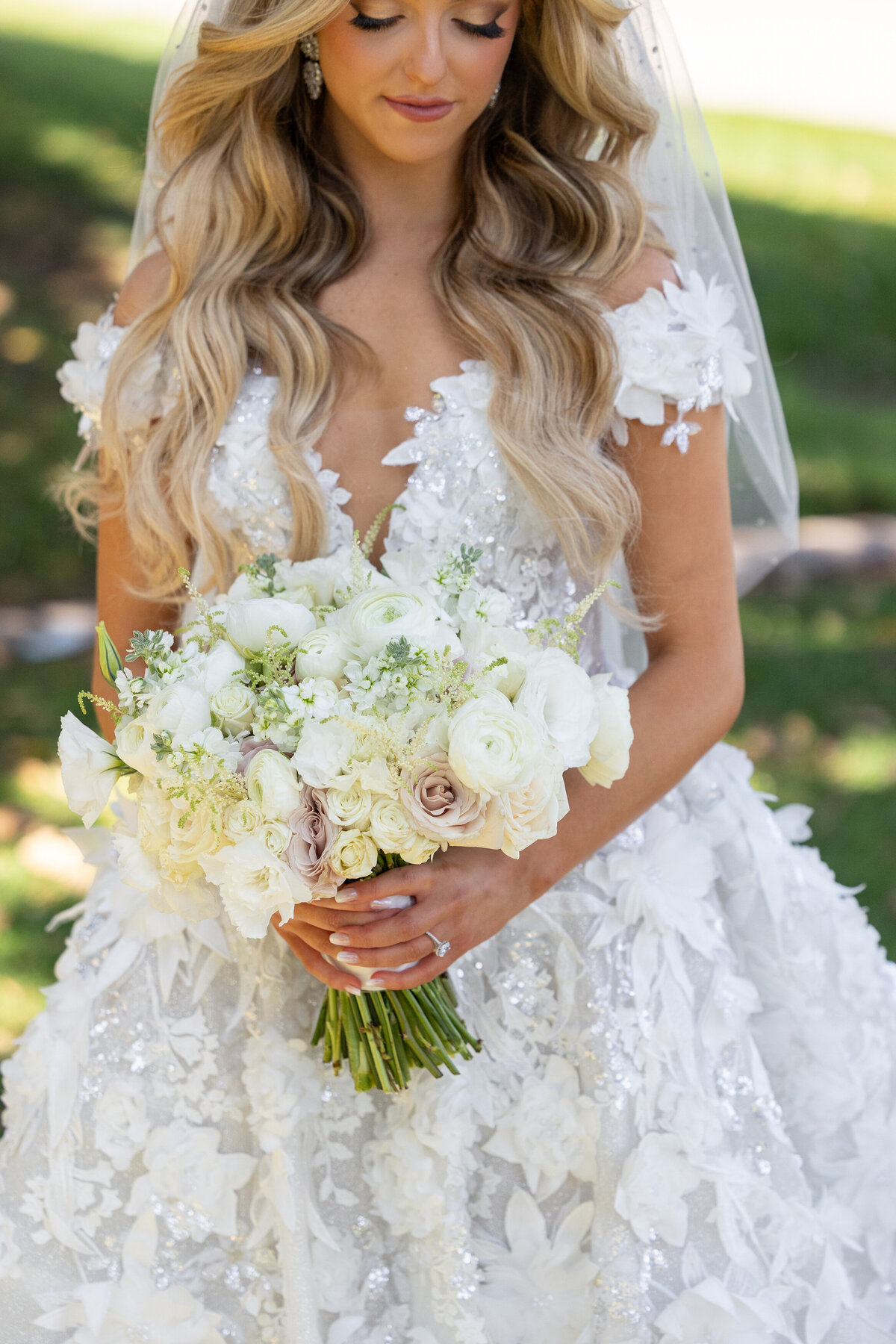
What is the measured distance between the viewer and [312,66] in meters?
2.48

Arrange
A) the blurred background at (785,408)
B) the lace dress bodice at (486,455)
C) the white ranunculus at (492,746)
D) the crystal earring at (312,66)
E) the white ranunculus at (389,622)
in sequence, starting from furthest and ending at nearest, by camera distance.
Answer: the blurred background at (785,408), the crystal earring at (312,66), the lace dress bodice at (486,455), the white ranunculus at (389,622), the white ranunculus at (492,746)

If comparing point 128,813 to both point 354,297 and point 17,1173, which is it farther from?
point 354,297

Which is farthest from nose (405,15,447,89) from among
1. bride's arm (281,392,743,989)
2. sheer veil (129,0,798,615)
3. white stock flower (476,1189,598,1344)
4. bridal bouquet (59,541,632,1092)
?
white stock flower (476,1189,598,1344)

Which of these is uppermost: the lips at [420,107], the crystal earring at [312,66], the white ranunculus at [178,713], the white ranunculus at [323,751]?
the crystal earring at [312,66]

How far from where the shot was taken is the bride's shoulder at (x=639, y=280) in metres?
2.43

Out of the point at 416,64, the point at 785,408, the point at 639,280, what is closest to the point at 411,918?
the point at 639,280

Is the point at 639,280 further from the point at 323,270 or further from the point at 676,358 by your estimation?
the point at 323,270

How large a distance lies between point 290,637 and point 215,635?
0.48 ft

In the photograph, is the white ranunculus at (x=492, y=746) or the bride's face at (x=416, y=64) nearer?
the white ranunculus at (x=492, y=746)

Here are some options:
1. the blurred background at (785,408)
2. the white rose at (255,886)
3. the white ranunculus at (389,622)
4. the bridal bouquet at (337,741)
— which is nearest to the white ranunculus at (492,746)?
the bridal bouquet at (337,741)

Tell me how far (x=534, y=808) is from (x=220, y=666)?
478 millimetres

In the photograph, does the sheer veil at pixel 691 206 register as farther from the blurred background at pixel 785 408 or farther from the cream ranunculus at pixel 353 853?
the cream ranunculus at pixel 353 853

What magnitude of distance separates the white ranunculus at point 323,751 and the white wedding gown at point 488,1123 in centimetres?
61

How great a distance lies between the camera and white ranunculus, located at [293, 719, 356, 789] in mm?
1734
